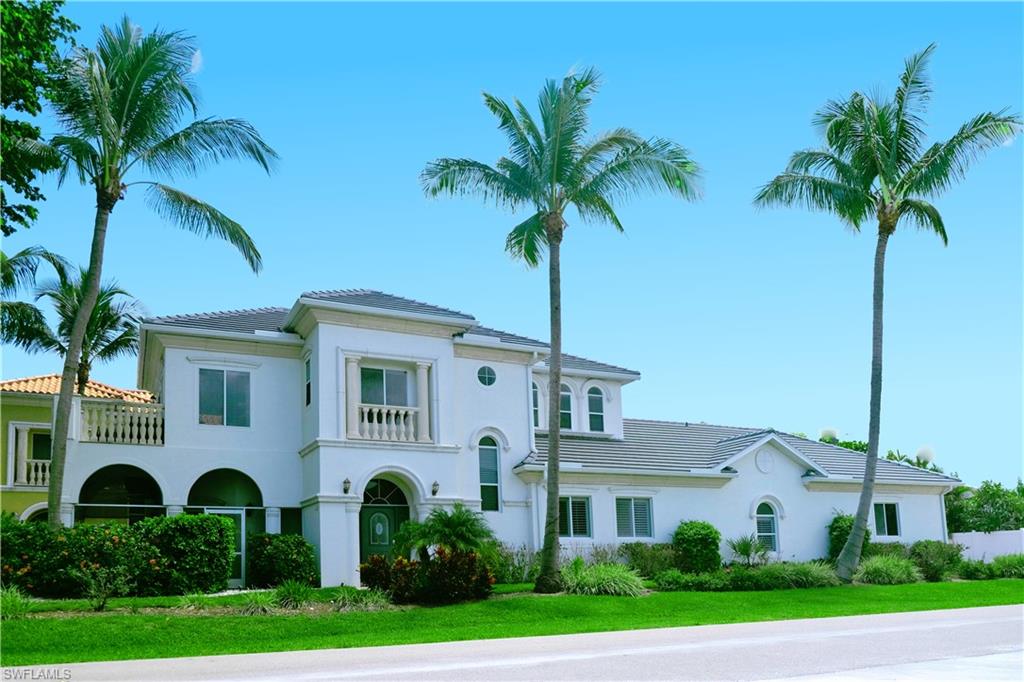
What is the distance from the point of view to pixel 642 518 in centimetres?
3044

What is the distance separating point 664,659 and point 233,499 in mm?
15636

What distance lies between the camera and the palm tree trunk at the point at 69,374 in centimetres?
2136

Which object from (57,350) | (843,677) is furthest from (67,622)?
(57,350)

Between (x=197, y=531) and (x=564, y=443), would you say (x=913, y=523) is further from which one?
(x=197, y=531)

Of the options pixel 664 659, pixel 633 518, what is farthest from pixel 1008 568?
pixel 664 659

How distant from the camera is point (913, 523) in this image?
3516 centimetres

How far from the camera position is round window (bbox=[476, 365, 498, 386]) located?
29031 mm

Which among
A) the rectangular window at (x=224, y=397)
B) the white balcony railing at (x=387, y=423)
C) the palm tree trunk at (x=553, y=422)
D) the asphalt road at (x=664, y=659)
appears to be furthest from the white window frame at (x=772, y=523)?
the rectangular window at (x=224, y=397)

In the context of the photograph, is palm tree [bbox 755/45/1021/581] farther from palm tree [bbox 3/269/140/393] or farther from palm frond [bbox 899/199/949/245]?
palm tree [bbox 3/269/140/393]

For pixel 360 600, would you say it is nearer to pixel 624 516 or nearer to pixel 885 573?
pixel 624 516

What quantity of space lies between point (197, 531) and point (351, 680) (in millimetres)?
10980

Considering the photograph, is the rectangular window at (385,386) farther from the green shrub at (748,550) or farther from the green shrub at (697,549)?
the green shrub at (748,550)
